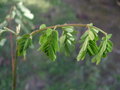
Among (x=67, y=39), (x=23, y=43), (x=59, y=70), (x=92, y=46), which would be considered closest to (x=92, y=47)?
(x=92, y=46)

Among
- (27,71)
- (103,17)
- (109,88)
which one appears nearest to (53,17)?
(103,17)

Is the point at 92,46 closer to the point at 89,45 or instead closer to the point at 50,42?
the point at 89,45

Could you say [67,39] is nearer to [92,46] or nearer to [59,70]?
[92,46]

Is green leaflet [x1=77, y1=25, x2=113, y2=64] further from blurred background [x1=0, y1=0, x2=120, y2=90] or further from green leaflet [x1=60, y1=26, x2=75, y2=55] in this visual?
blurred background [x1=0, y1=0, x2=120, y2=90]

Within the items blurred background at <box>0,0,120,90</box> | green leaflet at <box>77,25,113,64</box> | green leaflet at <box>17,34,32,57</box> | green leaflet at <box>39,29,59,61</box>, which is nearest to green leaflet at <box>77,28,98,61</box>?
green leaflet at <box>77,25,113,64</box>

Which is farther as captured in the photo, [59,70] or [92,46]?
[59,70]

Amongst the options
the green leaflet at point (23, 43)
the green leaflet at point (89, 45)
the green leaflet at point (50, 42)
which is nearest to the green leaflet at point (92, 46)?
the green leaflet at point (89, 45)

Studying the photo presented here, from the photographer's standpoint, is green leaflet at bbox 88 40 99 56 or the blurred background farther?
the blurred background

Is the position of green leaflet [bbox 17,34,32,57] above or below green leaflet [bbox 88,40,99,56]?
above
